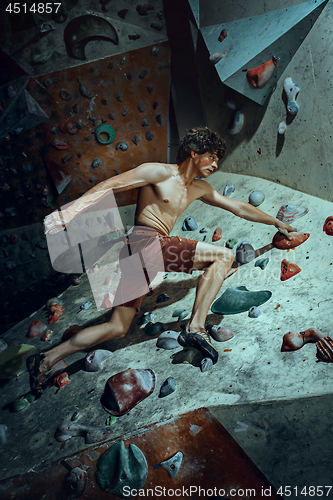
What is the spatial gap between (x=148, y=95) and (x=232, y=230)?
1.66m

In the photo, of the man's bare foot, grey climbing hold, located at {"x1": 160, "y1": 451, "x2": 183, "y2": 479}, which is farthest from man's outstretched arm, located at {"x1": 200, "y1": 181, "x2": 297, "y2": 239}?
grey climbing hold, located at {"x1": 160, "y1": 451, "x2": 183, "y2": 479}

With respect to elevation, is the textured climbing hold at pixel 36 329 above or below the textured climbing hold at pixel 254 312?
below

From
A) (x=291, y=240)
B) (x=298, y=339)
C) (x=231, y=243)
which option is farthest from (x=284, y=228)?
(x=298, y=339)

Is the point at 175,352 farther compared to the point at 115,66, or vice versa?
the point at 115,66

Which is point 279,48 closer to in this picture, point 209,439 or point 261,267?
point 261,267

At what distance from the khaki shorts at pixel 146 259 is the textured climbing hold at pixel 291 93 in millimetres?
1445

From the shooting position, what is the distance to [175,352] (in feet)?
6.33

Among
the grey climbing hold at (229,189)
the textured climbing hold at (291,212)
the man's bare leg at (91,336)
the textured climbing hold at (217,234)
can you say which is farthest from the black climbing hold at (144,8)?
the man's bare leg at (91,336)

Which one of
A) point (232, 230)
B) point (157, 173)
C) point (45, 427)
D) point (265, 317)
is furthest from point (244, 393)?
point (232, 230)

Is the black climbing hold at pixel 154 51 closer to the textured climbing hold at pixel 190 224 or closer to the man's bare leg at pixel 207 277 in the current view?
the textured climbing hold at pixel 190 224

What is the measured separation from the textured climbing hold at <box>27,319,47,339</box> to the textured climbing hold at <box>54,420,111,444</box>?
117 cm

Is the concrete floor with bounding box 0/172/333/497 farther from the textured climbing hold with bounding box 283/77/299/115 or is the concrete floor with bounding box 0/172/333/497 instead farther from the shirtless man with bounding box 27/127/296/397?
the textured climbing hold with bounding box 283/77/299/115

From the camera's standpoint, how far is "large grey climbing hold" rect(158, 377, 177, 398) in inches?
64.8

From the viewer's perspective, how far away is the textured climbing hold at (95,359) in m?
1.98
